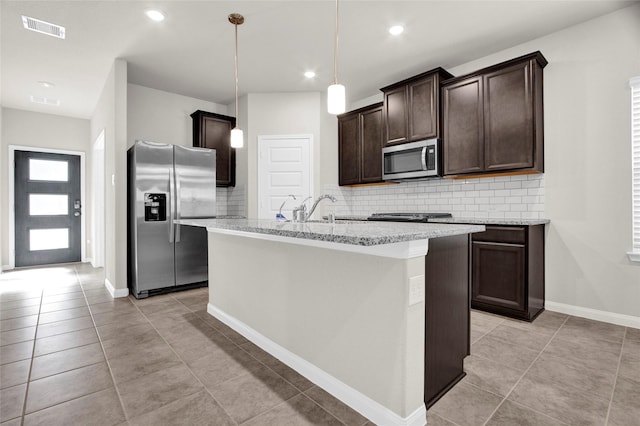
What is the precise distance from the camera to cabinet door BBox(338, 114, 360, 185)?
4.68 metres

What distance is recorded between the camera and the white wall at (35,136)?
530cm

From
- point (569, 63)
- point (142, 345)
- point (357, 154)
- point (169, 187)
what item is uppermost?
point (569, 63)

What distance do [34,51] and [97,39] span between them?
0.91 meters

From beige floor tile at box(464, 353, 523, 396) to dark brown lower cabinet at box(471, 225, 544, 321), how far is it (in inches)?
39.8

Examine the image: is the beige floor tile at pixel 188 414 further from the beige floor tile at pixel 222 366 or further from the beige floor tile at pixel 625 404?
the beige floor tile at pixel 625 404

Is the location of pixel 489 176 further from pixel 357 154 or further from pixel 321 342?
pixel 321 342

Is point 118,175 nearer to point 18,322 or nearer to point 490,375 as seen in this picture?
point 18,322

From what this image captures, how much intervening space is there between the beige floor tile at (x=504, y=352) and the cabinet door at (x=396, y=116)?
2424 millimetres

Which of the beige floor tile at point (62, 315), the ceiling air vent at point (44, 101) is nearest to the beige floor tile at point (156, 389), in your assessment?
the beige floor tile at point (62, 315)

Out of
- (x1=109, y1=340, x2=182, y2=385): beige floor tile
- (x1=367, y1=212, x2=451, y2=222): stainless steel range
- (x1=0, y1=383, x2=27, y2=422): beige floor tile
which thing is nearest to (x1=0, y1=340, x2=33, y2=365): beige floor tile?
(x1=0, y1=383, x2=27, y2=422): beige floor tile

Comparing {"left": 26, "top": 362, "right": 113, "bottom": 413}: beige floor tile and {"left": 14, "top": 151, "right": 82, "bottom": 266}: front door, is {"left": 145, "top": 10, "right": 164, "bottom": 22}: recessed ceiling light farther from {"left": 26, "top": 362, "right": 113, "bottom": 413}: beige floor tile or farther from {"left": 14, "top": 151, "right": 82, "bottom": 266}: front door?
{"left": 14, "top": 151, "right": 82, "bottom": 266}: front door

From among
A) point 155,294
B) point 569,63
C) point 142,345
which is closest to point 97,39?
point 155,294

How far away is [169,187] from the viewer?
3883mm

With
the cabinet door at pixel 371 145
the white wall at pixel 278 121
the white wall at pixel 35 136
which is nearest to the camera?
the cabinet door at pixel 371 145
